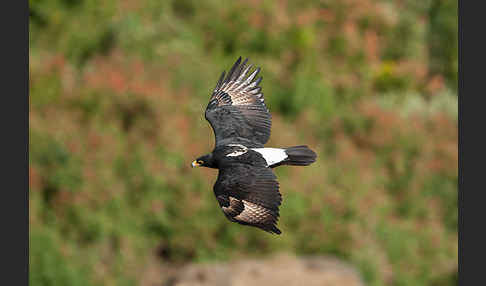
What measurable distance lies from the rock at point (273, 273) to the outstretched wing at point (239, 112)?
5323mm

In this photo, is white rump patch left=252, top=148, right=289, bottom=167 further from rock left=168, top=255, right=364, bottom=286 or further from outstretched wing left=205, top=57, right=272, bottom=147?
rock left=168, top=255, right=364, bottom=286

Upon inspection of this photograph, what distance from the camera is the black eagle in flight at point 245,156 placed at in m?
7.61

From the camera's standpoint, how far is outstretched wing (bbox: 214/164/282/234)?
7.52 m

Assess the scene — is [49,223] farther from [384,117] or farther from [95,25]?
[384,117]

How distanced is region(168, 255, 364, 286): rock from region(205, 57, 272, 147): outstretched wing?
210 inches

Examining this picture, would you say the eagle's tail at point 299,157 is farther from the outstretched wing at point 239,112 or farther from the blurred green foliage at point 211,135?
the blurred green foliage at point 211,135

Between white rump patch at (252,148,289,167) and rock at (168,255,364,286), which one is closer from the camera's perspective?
white rump patch at (252,148,289,167)

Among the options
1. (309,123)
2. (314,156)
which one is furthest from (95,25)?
(314,156)

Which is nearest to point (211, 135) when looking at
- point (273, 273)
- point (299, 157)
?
point (273, 273)

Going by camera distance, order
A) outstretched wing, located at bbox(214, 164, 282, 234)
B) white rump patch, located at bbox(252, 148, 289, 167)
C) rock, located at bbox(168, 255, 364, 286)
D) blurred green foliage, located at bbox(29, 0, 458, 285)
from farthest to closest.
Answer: blurred green foliage, located at bbox(29, 0, 458, 285) → rock, located at bbox(168, 255, 364, 286) → white rump patch, located at bbox(252, 148, 289, 167) → outstretched wing, located at bbox(214, 164, 282, 234)

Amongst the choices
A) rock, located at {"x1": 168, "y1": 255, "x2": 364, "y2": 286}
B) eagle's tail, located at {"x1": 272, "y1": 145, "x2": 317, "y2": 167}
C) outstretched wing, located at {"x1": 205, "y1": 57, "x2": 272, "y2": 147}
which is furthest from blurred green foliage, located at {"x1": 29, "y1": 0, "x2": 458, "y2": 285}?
eagle's tail, located at {"x1": 272, "y1": 145, "x2": 317, "y2": 167}

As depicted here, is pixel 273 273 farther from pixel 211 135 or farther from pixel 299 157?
pixel 299 157

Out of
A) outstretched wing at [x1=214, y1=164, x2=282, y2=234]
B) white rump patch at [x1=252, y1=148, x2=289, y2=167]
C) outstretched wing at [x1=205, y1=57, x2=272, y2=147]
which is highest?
outstretched wing at [x1=205, y1=57, x2=272, y2=147]

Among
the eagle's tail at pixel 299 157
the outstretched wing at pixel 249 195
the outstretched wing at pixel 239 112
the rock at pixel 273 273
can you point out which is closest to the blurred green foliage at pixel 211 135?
the rock at pixel 273 273
